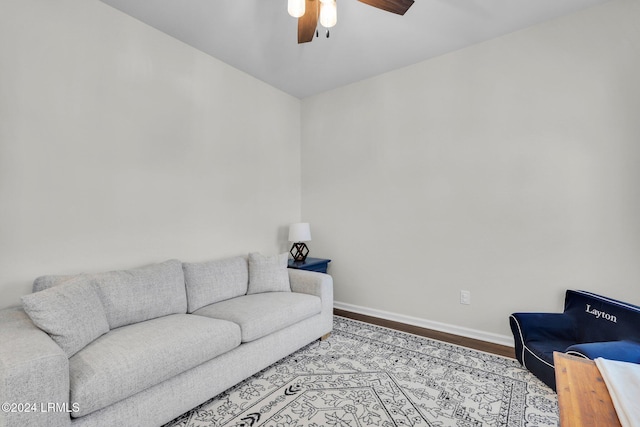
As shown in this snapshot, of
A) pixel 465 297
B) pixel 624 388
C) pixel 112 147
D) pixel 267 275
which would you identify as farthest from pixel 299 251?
pixel 624 388

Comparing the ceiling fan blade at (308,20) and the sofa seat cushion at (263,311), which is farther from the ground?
the ceiling fan blade at (308,20)

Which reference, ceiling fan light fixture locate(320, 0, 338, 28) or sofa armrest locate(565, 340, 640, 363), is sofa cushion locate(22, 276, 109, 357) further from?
sofa armrest locate(565, 340, 640, 363)

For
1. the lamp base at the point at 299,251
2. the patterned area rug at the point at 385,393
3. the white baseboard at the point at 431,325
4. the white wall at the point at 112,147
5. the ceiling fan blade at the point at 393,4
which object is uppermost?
the ceiling fan blade at the point at 393,4

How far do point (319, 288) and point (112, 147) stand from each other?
207cm

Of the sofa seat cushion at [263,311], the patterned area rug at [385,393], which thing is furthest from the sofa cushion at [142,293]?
the patterned area rug at [385,393]

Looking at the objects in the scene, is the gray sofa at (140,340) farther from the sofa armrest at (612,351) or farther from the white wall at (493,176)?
the sofa armrest at (612,351)

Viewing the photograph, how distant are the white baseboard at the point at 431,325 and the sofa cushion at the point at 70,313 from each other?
259 centimetres

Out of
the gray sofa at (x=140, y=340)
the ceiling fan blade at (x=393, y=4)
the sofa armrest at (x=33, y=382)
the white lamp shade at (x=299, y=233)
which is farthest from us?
the white lamp shade at (x=299, y=233)

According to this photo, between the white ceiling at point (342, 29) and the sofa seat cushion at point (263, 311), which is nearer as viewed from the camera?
the sofa seat cushion at point (263, 311)

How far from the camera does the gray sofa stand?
1.34 metres

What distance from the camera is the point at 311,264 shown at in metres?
3.63

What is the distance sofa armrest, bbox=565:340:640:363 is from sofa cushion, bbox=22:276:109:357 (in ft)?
9.01

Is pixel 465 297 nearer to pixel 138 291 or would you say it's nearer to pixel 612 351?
pixel 612 351

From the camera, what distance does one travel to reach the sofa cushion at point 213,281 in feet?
8.37
